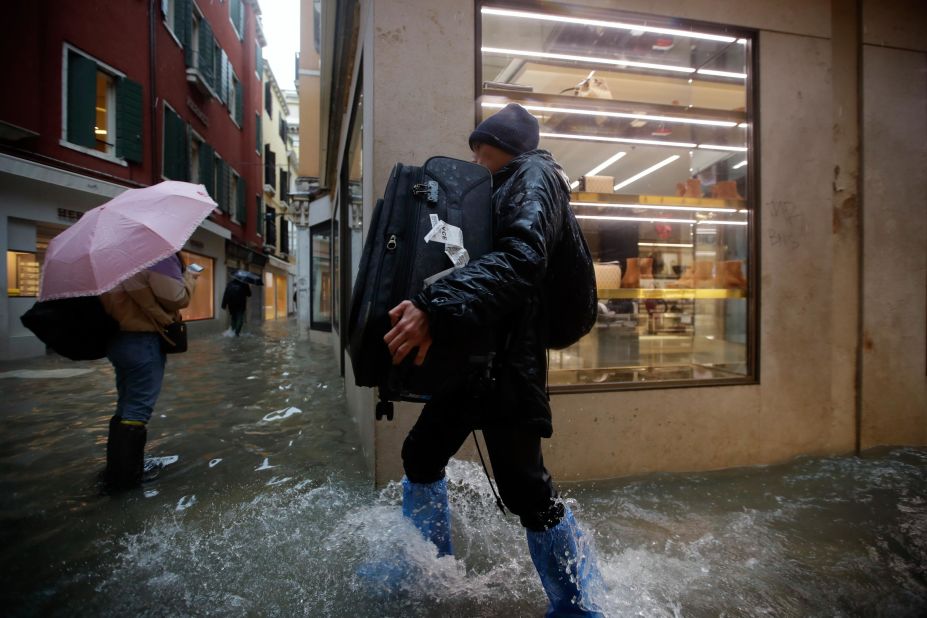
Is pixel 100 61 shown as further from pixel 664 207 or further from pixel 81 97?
pixel 664 207

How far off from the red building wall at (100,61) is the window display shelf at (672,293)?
1072cm

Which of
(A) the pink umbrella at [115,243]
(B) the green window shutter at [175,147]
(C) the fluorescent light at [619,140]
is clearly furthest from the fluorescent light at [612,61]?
(B) the green window shutter at [175,147]

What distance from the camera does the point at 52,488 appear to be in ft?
9.57

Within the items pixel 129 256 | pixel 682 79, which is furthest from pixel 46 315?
pixel 682 79

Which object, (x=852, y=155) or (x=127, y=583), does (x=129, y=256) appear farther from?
(x=852, y=155)

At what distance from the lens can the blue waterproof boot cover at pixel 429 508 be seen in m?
1.91

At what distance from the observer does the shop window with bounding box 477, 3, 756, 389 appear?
3496 mm

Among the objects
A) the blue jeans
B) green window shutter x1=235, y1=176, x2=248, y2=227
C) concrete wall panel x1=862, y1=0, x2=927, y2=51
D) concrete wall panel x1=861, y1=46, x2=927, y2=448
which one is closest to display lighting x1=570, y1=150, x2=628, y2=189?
concrete wall panel x1=861, y1=46, x2=927, y2=448

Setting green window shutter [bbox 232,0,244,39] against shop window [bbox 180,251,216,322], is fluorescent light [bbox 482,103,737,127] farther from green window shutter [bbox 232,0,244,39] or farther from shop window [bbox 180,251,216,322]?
green window shutter [bbox 232,0,244,39]

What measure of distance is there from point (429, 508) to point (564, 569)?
56 cm

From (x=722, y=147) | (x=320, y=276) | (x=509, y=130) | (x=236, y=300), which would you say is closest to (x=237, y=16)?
(x=236, y=300)

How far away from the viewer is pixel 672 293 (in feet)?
12.8

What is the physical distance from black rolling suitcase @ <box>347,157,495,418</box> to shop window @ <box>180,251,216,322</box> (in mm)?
15959

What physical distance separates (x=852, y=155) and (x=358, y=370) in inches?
165
